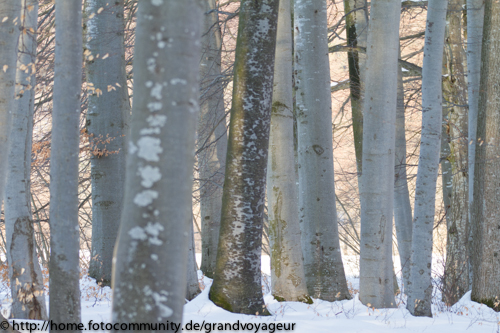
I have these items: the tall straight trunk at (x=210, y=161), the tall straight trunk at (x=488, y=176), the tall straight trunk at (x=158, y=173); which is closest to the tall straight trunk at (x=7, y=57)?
the tall straight trunk at (x=158, y=173)

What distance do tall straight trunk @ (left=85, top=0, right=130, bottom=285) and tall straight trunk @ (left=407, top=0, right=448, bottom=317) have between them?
4.19 m

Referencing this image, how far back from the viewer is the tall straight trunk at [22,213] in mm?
4238

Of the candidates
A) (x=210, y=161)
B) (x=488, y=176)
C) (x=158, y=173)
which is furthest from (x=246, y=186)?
(x=210, y=161)

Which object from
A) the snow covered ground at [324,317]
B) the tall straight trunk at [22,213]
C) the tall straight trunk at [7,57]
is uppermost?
the tall straight trunk at [7,57]

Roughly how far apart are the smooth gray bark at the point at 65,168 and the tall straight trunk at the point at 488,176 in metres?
5.76

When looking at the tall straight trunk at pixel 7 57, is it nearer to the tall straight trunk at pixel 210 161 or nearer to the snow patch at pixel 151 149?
→ the snow patch at pixel 151 149

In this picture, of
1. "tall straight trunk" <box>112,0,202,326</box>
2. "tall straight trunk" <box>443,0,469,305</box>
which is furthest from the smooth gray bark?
"tall straight trunk" <box>443,0,469,305</box>

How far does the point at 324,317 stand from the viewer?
5.06 m

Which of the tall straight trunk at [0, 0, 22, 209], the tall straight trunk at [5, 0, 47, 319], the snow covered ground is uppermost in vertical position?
the tall straight trunk at [0, 0, 22, 209]

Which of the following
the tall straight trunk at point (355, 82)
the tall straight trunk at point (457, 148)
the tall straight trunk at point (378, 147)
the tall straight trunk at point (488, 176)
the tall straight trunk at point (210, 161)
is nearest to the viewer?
the tall straight trunk at point (378, 147)

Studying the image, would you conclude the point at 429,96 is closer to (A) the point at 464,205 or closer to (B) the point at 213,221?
(A) the point at 464,205

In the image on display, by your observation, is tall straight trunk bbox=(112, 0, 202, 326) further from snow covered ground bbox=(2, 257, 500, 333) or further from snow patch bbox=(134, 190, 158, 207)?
snow covered ground bbox=(2, 257, 500, 333)

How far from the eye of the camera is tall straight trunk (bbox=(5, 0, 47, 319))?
4238 mm

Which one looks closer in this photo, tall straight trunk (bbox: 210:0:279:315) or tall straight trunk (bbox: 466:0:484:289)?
→ tall straight trunk (bbox: 210:0:279:315)
